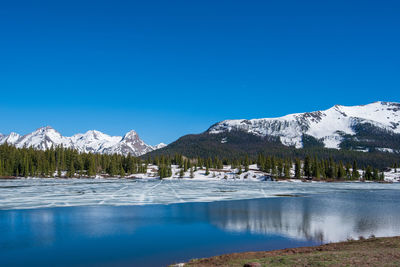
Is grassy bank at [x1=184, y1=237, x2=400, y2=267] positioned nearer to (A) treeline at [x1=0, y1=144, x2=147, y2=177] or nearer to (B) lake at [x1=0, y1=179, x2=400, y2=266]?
(B) lake at [x1=0, y1=179, x2=400, y2=266]

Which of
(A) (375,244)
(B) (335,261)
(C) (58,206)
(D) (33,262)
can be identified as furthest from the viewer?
(C) (58,206)

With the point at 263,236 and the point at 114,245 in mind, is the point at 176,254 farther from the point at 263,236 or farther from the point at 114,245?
the point at 263,236

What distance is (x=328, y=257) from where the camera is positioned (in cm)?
1773

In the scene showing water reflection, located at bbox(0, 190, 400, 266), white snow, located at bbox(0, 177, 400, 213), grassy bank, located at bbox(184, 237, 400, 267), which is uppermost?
grassy bank, located at bbox(184, 237, 400, 267)

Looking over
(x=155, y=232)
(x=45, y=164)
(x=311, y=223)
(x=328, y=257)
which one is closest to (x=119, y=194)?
(x=155, y=232)

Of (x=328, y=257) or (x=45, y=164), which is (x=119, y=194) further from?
(x=45, y=164)

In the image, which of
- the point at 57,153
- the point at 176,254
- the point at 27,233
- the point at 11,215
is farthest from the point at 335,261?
the point at 57,153

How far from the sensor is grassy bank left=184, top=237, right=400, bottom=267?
16.6m

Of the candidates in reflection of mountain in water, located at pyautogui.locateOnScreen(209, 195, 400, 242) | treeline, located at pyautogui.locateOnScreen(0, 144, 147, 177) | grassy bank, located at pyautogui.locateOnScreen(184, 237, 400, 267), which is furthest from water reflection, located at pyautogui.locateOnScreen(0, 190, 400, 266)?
treeline, located at pyautogui.locateOnScreen(0, 144, 147, 177)

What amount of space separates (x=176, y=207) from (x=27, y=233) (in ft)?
73.7

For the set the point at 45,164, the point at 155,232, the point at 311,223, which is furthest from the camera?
the point at 45,164

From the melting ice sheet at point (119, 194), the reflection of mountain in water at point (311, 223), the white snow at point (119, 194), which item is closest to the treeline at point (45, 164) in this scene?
the white snow at point (119, 194)

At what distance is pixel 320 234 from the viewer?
27.9 metres

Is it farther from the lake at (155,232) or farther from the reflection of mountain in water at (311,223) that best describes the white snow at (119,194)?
the reflection of mountain in water at (311,223)
